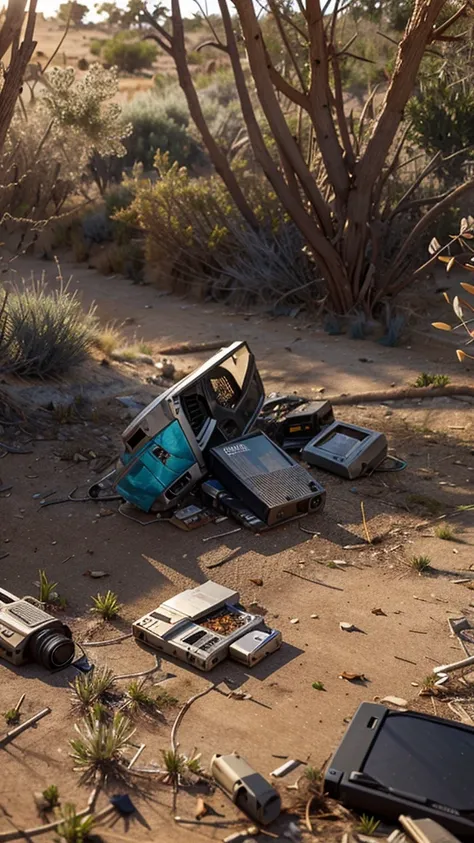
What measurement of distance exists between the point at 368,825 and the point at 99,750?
106 centimetres

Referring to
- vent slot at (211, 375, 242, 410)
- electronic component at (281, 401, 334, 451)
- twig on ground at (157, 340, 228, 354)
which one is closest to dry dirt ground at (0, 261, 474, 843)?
electronic component at (281, 401, 334, 451)

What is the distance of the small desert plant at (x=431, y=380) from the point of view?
29.3 feet

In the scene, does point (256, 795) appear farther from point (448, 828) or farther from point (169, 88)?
point (169, 88)

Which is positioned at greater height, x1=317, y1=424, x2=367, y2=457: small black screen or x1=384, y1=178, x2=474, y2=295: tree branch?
x1=384, y1=178, x2=474, y2=295: tree branch

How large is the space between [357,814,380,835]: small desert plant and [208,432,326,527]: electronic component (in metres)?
2.82

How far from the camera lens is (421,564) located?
5562 mm

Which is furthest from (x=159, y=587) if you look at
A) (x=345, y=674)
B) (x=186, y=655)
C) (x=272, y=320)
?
(x=272, y=320)

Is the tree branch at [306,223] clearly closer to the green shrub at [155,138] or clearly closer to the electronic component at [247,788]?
the electronic component at [247,788]

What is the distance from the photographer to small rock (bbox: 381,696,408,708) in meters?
4.20

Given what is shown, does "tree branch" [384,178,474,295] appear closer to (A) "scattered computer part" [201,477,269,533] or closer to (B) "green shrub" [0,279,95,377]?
(B) "green shrub" [0,279,95,377]

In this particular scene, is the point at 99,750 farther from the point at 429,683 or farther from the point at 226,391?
the point at 226,391

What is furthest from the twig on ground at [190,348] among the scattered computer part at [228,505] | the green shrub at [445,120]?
the green shrub at [445,120]

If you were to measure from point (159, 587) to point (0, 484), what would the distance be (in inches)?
73.7

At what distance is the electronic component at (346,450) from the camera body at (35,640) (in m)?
2.95
